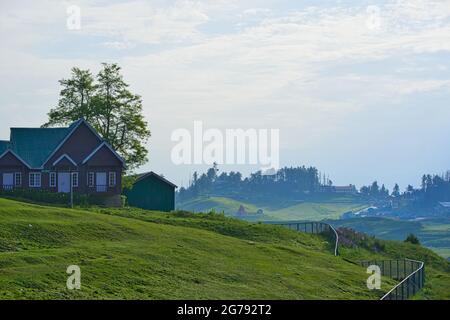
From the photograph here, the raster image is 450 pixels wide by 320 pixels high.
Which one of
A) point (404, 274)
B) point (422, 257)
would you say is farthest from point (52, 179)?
point (404, 274)

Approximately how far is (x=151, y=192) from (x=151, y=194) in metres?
0.19

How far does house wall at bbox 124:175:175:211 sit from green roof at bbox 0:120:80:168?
31.3 ft

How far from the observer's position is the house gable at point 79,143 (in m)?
72.9

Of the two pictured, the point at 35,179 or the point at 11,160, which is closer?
the point at 11,160

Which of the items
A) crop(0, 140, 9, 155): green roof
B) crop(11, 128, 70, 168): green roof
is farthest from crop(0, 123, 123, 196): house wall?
crop(0, 140, 9, 155): green roof

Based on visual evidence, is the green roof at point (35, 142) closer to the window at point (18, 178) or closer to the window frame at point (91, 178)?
the window at point (18, 178)

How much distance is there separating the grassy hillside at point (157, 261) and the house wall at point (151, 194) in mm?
24595

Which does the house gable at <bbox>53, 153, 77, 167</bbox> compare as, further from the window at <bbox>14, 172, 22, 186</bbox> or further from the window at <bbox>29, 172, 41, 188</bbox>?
the window at <bbox>14, 172, 22, 186</bbox>

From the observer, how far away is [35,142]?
73875mm

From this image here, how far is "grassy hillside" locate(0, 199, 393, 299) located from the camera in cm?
3209

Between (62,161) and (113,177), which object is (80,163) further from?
(113,177)
